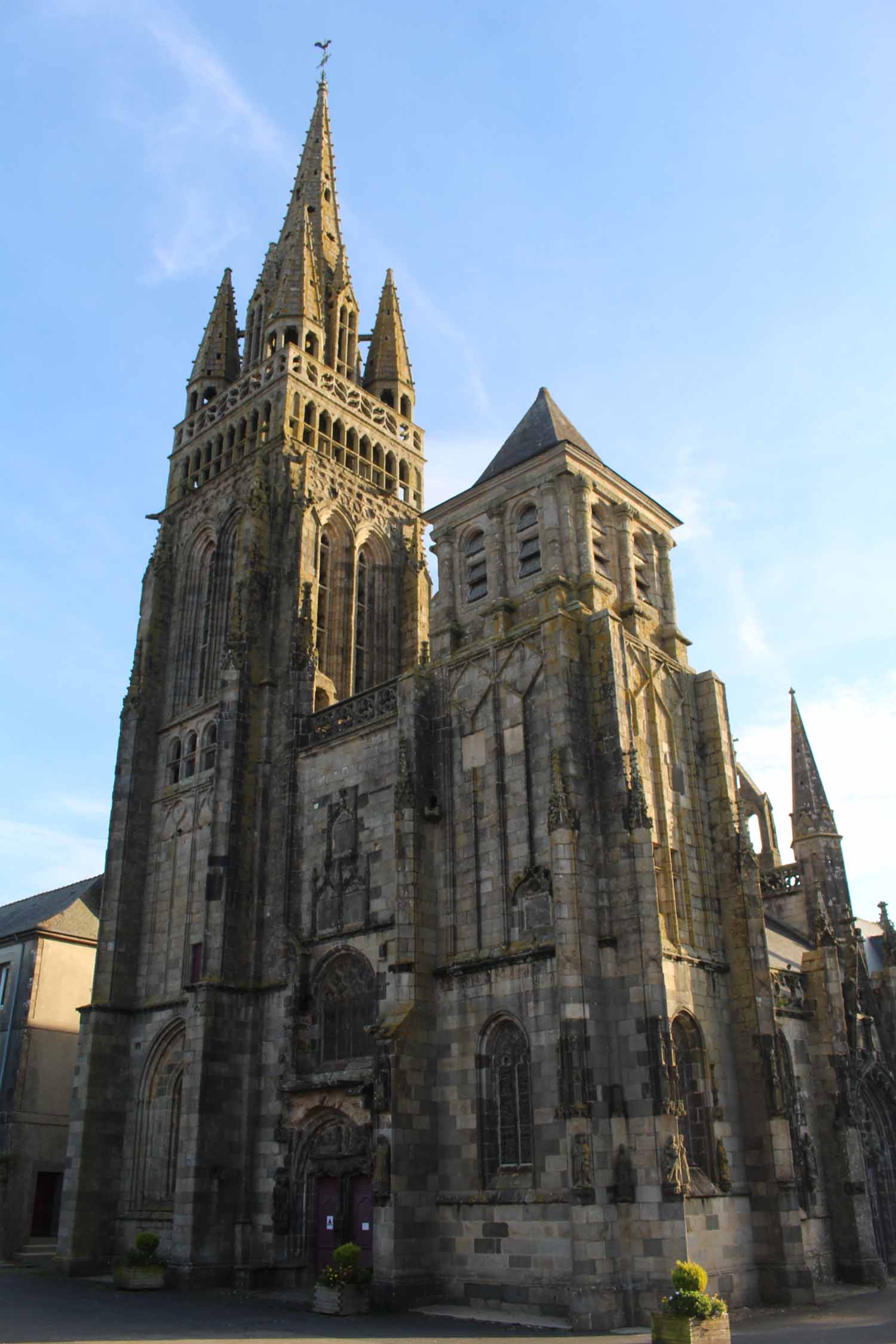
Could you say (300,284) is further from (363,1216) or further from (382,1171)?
(363,1216)

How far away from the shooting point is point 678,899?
22.2m

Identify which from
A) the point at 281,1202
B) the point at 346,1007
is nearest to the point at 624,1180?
the point at 346,1007

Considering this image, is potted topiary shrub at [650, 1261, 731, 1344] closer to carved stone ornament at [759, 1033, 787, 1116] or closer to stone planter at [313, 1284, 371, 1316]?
carved stone ornament at [759, 1033, 787, 1116]

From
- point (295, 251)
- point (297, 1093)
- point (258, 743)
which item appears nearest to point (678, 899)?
point (297, 1093)

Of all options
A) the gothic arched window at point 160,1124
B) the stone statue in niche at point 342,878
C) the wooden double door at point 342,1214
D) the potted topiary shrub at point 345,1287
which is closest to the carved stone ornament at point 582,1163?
the potted topiary shrub at point 345,1287

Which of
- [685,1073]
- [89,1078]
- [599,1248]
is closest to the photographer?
[599,1248]

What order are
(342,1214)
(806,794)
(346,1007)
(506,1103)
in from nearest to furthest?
(506,1103)
(342,1214)
(346,1007)
(806,794)

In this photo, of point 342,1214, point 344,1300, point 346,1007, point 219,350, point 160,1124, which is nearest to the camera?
point 344,1300

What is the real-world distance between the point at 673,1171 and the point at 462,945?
617 centimetres

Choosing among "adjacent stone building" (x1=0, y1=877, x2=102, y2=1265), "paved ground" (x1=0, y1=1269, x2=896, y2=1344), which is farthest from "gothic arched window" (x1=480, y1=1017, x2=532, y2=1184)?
"adjacent stone building" (x1=0, y1=877, x2=102, y2=1265)

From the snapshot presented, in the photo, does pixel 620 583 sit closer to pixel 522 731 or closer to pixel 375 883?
pixel 522 731

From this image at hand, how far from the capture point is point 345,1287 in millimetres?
19516

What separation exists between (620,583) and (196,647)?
14.7 m

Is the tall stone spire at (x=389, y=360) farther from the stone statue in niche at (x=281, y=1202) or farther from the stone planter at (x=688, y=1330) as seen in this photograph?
the stone planter at (x=688, y=1330)
